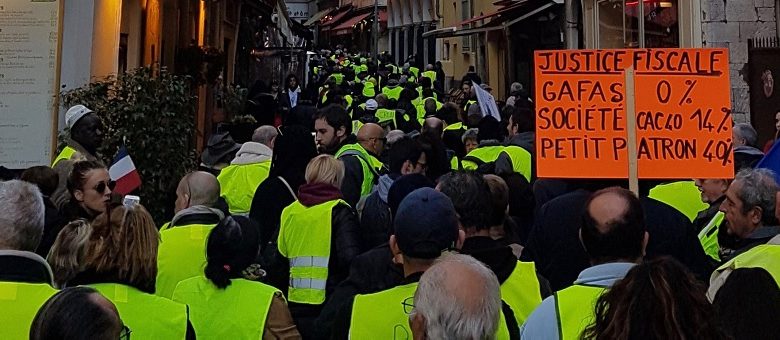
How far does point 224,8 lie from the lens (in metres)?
20.4

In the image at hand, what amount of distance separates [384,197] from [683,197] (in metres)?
2.02

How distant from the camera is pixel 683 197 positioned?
6.14 metres

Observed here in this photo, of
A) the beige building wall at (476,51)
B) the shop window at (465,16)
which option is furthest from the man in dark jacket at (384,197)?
the shop window at (465,16)

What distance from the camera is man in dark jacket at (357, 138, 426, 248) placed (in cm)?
585

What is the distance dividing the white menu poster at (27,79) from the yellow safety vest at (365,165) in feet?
15.1

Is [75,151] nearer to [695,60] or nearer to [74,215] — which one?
[74,215]

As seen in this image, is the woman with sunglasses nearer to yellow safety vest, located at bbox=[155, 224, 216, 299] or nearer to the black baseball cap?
yellow safety vest, located at bbox=[155, 224, 216, 299]

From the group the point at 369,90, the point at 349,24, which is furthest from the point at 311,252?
the point at 349,24

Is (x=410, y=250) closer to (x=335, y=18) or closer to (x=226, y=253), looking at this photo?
(x=226, y=253)

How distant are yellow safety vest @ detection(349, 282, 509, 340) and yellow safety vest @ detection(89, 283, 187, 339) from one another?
2.40 feet

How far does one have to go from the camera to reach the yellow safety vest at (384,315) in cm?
339

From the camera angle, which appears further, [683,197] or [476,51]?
[476,51]

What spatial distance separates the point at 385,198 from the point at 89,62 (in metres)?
6.29

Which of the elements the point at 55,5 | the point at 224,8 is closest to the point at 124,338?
the point at 55,5
